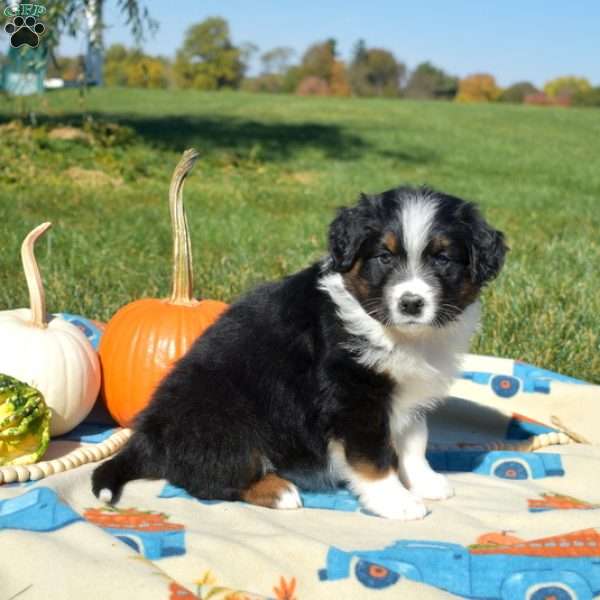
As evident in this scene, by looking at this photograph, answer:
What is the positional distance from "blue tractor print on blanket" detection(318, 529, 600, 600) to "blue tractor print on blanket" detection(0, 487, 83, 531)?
3.03ft

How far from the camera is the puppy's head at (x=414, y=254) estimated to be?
3436 millimetres

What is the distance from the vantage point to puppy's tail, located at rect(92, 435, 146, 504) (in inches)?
141

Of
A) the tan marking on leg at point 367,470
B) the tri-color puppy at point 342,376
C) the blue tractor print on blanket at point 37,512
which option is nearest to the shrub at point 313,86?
the tri-color puppy at point 342,376

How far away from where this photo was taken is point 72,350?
4.48m

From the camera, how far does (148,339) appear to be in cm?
476

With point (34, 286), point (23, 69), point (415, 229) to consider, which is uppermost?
point (23, 69)

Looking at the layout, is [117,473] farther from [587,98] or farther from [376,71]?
[376,71]

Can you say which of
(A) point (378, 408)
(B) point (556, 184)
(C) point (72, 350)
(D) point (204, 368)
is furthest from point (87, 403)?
(B) point (556, 184)

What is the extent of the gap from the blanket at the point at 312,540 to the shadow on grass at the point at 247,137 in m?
12.3

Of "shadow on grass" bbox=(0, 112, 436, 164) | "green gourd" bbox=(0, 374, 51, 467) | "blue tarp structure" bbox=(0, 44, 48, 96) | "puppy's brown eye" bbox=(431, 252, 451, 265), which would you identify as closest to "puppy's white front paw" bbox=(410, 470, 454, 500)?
"puppy's brown eye" bbox=(431, 252, 451, 265)

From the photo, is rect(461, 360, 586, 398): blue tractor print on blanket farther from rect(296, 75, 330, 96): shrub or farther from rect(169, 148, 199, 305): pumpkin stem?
rect(296, 75, 330, 96): shrub

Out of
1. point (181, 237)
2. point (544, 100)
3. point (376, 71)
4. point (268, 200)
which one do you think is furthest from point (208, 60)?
point (181, 237)

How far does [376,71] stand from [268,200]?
240 feet

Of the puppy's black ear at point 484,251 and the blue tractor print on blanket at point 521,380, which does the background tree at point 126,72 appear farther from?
the puppy's black ear at point 484,251
